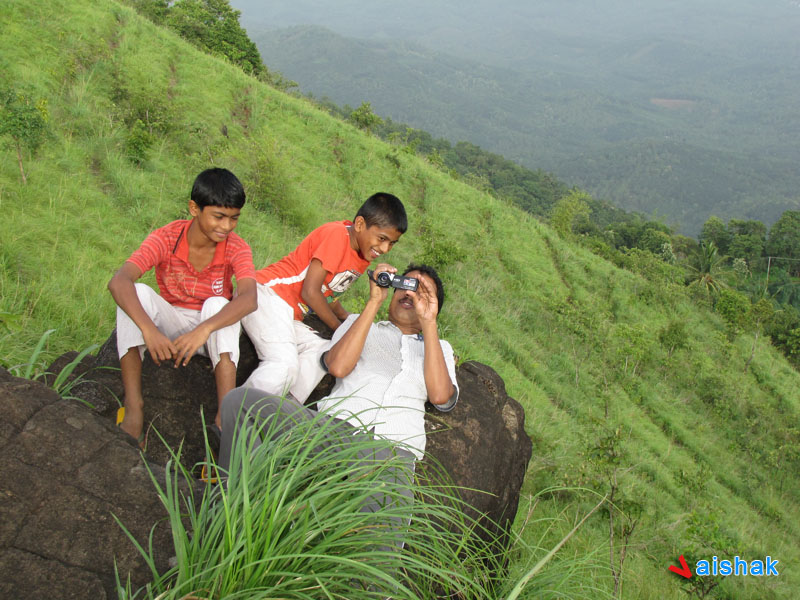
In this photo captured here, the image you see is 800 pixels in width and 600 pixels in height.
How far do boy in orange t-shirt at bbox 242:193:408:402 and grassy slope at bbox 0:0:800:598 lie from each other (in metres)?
1.36

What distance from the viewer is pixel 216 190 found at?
9.79 feet

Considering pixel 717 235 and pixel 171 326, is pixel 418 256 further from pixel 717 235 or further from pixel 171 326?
pixel 717 235

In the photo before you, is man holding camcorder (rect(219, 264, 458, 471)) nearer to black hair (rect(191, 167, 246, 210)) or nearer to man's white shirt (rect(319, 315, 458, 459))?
man's white shirt (rect(319, 315, 458, 459))

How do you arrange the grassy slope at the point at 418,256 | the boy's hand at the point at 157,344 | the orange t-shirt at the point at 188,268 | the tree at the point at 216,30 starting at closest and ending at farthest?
the boy's hand at the point at 157,344
the orange t-shirt at the point at 188,268
the grassy slope at the point at 418,256
the tree at the point at 216,30

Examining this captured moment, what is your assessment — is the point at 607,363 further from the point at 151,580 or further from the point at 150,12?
the point at 150,12

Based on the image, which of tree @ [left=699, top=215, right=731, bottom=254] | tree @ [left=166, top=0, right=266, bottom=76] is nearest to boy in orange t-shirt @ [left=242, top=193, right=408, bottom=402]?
tree @ [left=166, top=0, right=266, bottom=76]

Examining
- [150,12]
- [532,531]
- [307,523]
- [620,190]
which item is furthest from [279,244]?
[620,190]

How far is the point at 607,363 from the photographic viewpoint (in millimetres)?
13445

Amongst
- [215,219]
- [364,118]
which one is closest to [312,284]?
[215,219]

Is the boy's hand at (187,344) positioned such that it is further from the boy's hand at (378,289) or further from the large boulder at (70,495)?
the boy's hand at (378,289)

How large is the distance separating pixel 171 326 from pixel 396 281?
1.26 meters

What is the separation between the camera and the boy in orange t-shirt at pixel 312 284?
10.4ft

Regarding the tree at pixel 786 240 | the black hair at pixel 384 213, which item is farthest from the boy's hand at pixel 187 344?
the tree at pixel 786 240

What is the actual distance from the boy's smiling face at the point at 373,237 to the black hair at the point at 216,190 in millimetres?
876
